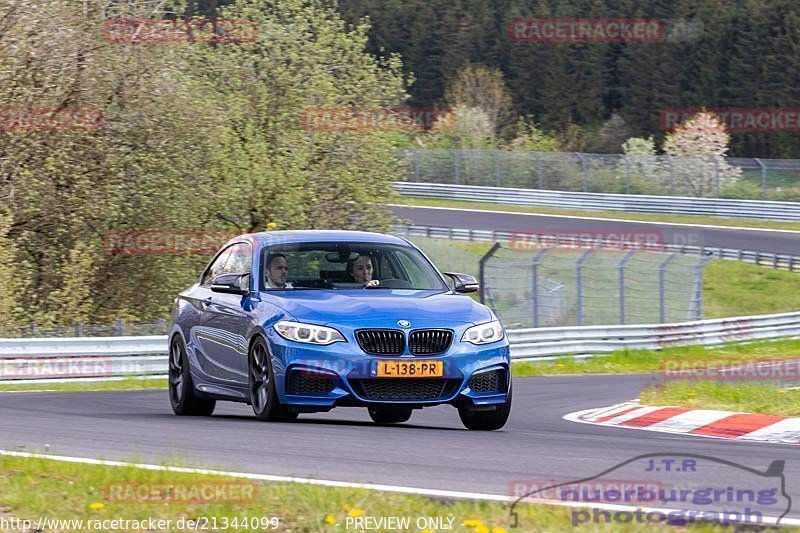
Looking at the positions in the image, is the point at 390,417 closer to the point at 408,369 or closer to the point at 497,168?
the point at 408,369

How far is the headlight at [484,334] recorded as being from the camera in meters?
10.5

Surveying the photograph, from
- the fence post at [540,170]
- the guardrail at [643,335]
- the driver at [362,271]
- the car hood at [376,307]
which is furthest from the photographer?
the fence post at [540,170]

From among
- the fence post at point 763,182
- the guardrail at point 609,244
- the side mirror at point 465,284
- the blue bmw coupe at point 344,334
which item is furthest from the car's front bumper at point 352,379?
the fence post at point 763,182

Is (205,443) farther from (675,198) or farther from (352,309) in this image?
(675,198)

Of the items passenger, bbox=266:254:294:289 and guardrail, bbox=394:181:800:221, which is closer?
passenger, bbox=266:254:294:289

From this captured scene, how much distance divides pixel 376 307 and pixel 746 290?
3182 cm

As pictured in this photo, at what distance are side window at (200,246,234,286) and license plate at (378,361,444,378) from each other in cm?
278

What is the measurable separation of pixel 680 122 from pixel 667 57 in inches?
278

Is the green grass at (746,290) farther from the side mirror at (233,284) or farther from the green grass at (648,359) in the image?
the side mirror at (233,284)

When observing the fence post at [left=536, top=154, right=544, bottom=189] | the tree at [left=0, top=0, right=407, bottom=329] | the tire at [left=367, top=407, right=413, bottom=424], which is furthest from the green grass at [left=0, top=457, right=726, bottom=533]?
the fence post at [left=536, top=154, right=544, bottom=189]

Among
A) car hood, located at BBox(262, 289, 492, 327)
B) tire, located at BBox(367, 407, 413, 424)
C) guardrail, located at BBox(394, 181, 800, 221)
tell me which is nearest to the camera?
car hood, located at BBox(262, 289, 492, 327)

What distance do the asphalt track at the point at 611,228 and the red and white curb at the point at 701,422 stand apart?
102 ft

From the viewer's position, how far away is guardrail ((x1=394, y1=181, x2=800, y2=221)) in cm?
5325

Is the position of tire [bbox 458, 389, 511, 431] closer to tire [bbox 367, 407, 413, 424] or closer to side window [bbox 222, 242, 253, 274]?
tire [bbox 367, 407, 413, 424]
